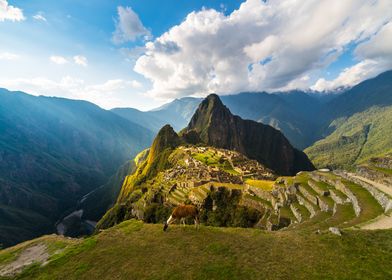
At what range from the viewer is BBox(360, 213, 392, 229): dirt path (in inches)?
981

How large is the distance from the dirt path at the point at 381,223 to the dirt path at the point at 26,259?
32.5m

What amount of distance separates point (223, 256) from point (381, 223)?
828 inches

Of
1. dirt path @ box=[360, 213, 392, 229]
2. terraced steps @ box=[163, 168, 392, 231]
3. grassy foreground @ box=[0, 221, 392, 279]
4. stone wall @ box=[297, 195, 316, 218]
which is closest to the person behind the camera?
grassy foreground @ box=[0, 221, 392, 279]

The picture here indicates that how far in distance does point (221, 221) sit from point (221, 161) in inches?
2647

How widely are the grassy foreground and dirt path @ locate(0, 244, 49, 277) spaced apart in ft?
6.20

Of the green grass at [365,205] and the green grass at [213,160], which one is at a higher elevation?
the green grass at [213,160]

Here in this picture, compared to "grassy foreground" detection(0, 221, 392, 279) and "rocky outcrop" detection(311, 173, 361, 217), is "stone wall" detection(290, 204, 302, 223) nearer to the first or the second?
"rocky outcrop" detection(311, 173, 361, 217)

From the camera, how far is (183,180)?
107 metres

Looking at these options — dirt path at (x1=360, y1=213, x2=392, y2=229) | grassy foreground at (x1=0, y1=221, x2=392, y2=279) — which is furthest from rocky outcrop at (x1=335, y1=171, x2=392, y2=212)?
grassy foreground at (x1=0, y1=221, x2=392, y2=279)

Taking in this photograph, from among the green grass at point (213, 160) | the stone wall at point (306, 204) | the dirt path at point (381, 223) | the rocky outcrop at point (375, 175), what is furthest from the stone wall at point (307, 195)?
the green grass at point (213, 160)

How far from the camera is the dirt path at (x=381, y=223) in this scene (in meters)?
24.9

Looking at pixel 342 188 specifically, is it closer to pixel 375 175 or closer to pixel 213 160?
pixel 375 175

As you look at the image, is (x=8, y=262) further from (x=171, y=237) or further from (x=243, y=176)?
(x=243, y=176)

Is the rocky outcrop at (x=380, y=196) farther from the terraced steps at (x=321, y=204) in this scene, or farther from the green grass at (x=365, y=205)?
the green grass at (x=365, y=205)
